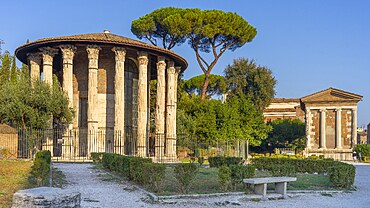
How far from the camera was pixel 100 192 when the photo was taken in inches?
410

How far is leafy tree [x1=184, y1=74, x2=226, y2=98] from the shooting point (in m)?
45.6

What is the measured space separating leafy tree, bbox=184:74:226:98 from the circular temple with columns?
17.0m

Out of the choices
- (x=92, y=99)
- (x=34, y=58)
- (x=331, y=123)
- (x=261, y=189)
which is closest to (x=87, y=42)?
(x=92, y=99)

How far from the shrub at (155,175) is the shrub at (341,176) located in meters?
4.97

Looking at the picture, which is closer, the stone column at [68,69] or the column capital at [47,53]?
the stone column at [68,69]

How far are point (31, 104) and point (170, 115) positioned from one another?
8.29 m

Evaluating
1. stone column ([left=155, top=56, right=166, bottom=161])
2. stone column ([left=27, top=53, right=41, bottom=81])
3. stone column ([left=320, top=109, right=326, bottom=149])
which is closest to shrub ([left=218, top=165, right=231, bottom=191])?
stone column ([left=155, top=56, right=166, bottom=161])

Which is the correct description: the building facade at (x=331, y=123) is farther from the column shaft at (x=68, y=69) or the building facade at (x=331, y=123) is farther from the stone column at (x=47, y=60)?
the stone column at (x=47, y=60)

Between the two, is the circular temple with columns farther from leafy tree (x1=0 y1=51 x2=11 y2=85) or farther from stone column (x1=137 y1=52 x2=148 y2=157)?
leafy tree (x1=0 y1=51 x2=11 y2=85)

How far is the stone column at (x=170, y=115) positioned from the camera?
2625 cm

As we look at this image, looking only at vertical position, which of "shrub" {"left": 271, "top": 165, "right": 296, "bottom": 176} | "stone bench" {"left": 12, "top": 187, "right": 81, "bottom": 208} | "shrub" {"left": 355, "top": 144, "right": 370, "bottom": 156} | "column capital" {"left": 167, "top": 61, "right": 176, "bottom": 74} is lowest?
"shrub" {"left": 355, "top": 144, "right": 370, "bottom": 156}

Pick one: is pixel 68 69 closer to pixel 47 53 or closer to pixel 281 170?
pixel 47 53

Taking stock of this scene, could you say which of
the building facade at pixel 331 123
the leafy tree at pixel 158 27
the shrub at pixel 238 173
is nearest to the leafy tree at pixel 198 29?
the leafy tree at pixel 158 27

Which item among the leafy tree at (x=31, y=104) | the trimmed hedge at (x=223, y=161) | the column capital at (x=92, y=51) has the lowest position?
the trimmed hedge at (x=223, y=161)
